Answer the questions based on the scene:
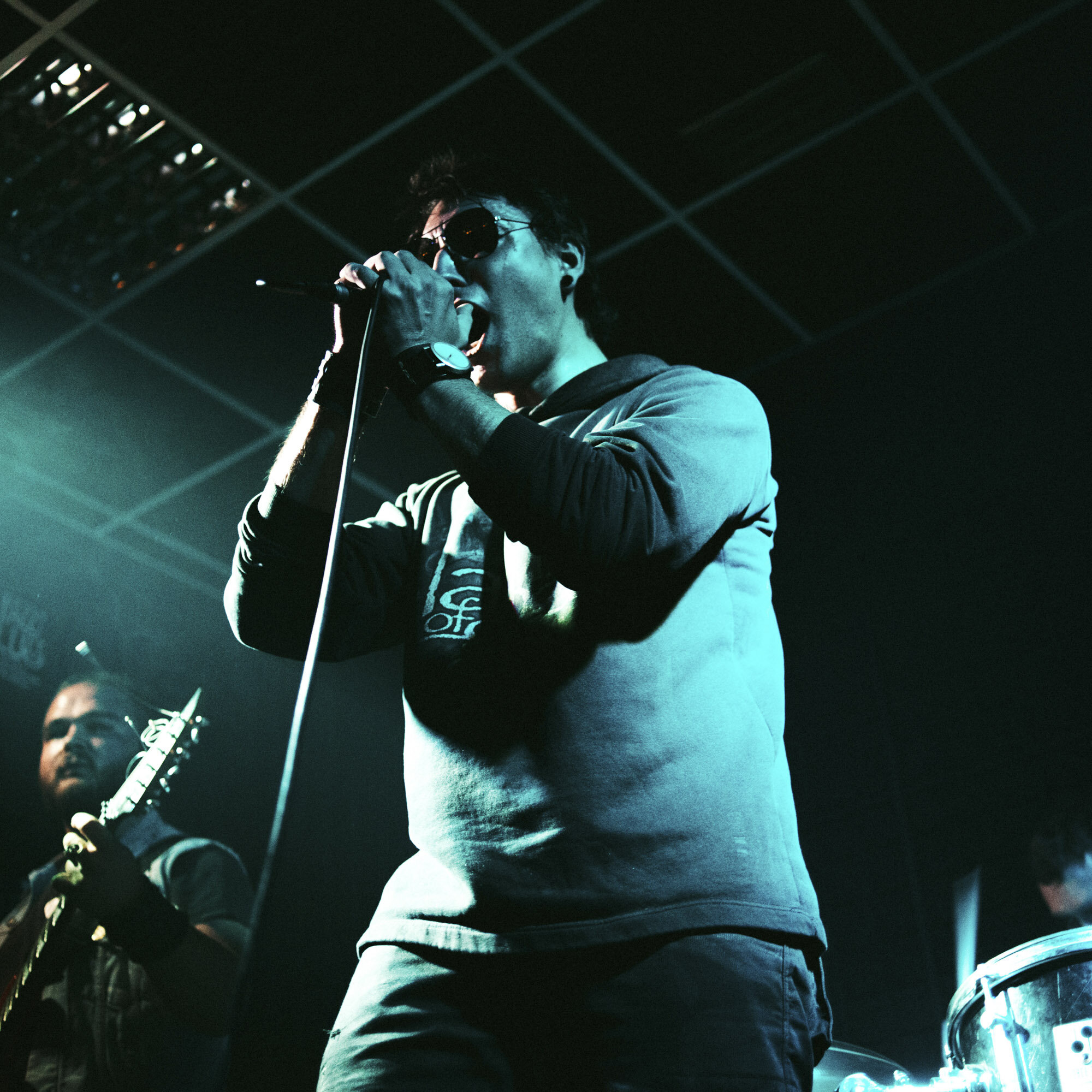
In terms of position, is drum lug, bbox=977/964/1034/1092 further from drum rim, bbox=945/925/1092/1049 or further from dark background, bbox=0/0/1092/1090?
dark background, bbox=0/0/1092/1090

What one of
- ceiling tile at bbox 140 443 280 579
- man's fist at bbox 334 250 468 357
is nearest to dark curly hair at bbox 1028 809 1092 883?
man's fist at bbox 334 250 468 357

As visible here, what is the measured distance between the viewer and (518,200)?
6.08 feet

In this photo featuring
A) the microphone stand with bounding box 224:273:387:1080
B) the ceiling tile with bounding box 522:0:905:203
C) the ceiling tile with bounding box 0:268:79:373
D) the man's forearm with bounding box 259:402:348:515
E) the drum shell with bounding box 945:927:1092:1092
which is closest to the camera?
the microphone stand with bounding box 224:273:387:1080

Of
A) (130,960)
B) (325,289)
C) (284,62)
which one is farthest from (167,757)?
(284,62)

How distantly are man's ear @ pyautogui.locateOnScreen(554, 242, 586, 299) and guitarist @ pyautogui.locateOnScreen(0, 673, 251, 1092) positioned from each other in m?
1.65

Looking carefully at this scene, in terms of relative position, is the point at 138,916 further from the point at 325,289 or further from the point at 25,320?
the point at 25,320

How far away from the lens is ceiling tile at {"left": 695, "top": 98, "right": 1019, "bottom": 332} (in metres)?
3.49

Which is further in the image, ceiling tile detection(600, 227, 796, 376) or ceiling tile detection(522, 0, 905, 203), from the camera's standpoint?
ceiling tile detection(600, 227, 796, 376)

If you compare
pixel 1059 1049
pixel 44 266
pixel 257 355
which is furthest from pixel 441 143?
pixel 1059 1049

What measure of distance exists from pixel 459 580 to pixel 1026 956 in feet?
4.24

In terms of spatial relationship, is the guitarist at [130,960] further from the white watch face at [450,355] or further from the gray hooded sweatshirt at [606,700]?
the white watch face at [450,355]

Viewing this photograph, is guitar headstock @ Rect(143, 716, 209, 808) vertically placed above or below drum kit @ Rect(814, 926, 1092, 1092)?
above

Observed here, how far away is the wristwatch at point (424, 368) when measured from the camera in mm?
1249

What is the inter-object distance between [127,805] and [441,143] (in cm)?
201
